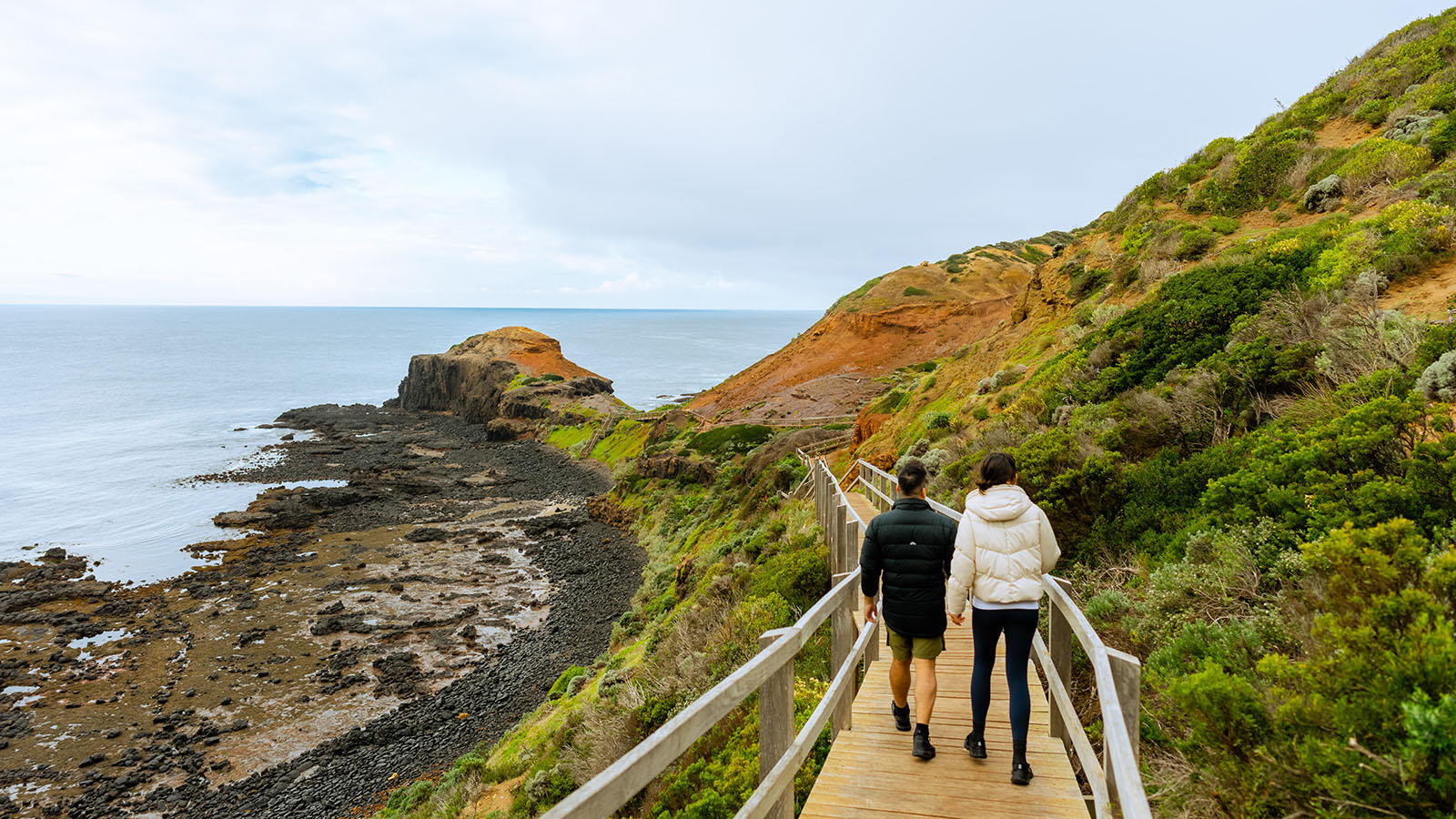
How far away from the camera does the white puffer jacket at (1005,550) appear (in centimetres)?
427

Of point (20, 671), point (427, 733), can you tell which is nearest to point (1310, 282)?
point (427, 733)

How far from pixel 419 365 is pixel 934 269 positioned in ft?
212

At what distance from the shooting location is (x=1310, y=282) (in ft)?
29.3

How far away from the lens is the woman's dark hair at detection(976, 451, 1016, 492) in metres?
4.37

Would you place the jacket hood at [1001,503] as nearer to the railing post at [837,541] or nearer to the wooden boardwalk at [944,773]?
the wooden boardwalk at [944,773]

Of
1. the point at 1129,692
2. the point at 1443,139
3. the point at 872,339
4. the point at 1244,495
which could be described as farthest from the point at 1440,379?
the point at 872,339

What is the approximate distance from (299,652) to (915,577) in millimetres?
25602

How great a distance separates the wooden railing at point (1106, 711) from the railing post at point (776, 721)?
4.80 feet

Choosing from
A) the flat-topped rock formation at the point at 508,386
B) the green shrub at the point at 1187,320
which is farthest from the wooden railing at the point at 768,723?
the flat-topped rock formation at the point at 508,386

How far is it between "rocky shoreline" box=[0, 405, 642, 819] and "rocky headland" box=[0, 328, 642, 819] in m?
0.08

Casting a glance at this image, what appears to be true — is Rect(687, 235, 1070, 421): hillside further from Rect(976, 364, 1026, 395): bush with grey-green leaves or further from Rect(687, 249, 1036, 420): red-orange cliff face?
Rect(976, 364, 1026, 395): bush with grey-green leaves

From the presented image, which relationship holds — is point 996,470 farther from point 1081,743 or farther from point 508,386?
point 508,386

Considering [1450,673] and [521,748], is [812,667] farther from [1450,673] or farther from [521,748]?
[521,748]

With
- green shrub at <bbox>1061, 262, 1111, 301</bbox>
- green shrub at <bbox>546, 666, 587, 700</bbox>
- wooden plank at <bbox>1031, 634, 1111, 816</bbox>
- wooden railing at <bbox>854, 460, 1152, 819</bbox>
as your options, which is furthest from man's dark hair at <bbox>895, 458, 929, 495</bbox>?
green shrub at <bbox>1061, 262, 1111, 301</bbox>
